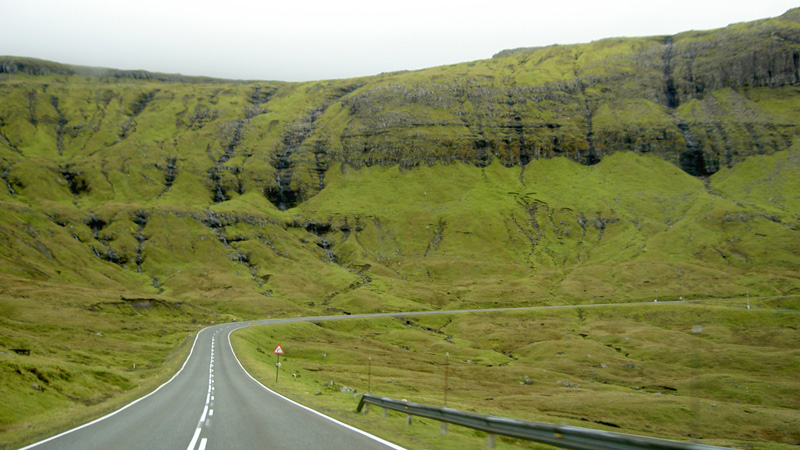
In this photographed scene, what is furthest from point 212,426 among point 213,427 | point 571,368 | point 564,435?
point 571,368

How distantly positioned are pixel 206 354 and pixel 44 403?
3311 cm

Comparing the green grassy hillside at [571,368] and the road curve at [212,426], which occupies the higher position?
the road curve at [212,426]

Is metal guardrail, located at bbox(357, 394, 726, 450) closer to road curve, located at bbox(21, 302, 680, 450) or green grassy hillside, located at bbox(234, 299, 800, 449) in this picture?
green grassy hillside, located at bbox(234, 299, 800, 449)

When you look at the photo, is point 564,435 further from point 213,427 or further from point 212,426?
point 212,426

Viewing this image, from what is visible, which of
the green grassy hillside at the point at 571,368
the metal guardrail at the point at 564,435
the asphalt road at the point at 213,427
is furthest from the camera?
the green grassy hillside at the point at 571,368

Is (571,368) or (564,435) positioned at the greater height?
(564,435)

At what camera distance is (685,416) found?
176ft

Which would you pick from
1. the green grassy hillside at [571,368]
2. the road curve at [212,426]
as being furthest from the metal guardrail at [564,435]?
the road curve at [212,426]

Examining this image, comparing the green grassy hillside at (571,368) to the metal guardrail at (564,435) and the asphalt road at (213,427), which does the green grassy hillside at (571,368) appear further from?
the asphalt road at (213,427)

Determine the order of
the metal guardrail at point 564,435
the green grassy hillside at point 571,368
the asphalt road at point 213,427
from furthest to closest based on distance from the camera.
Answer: the green grassy hillside at point 571,368, the asphalt road at point 213,427, the metal guardrail at point 564,435

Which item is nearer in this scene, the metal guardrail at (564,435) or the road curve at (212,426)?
the metal guardrail at (564,435)

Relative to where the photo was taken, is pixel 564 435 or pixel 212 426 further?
pixel 212 426

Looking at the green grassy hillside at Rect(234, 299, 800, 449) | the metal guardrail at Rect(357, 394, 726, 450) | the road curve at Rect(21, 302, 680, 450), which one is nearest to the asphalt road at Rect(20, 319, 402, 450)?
the road curve at Rect(21, 302, 680, 450)

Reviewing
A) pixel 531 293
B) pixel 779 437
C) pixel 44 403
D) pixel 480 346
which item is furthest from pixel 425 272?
pixel 44 403
